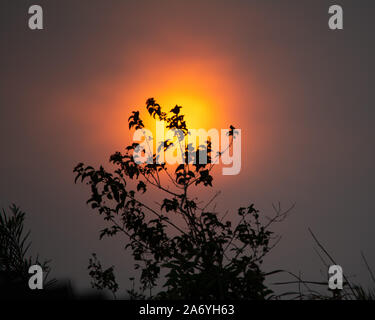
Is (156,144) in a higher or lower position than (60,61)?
lower

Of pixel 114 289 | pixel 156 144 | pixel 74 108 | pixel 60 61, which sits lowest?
pixel 114 289

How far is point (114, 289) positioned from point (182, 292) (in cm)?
636

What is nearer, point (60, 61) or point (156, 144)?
point (156, 144)

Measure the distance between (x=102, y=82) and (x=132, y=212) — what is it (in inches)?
189

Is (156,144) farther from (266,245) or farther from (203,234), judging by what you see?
(266,245)

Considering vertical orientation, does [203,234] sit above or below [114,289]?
above

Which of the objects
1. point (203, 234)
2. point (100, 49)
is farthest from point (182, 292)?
point (100, 49)

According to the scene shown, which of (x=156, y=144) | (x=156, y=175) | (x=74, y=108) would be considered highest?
(x=74, y=108)

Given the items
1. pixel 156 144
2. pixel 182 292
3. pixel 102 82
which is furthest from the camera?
pixel 102 82

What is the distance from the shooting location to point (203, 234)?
5.64 metres

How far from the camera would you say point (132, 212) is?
644cm
